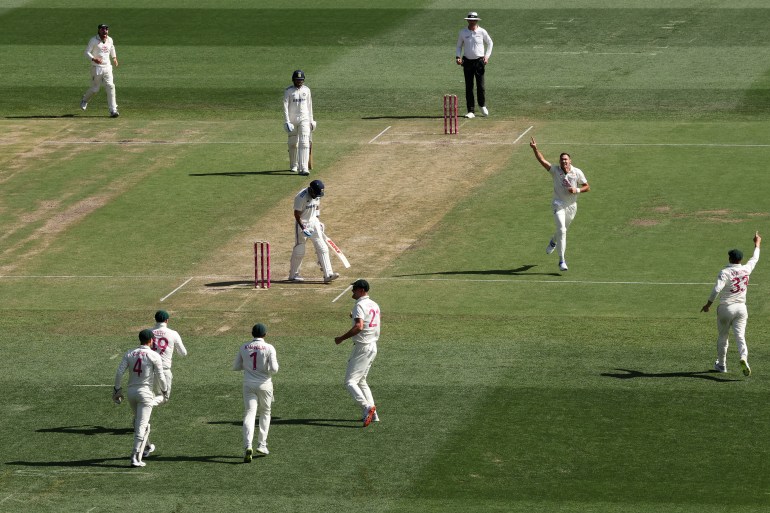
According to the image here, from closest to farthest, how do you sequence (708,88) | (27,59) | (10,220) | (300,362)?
(300,362)
(10,220)
(708,88)
(27,59)

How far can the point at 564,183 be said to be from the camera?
104 feet

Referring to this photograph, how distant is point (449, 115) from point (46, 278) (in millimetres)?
13786

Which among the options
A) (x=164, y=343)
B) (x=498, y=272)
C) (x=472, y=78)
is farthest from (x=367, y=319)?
(x=472, y=78)

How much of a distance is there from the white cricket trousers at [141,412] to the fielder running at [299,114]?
15.7 meters

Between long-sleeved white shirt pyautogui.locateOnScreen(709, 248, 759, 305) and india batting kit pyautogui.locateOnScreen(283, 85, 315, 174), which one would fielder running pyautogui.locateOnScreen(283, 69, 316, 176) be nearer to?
india batting kit pyautogui.locateOnScreen(283, 85, 315, 174)

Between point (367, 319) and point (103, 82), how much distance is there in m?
23.1

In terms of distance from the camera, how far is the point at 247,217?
1438 inches

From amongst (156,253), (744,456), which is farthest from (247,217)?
(744,456)

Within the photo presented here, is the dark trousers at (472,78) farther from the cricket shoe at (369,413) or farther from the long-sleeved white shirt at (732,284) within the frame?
the cricket shoe at (369,413)

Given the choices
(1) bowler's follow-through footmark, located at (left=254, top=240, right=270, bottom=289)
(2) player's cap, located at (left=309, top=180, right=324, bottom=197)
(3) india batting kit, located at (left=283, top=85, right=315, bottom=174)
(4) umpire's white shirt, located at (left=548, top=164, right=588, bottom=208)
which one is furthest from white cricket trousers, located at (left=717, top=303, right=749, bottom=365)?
(3) india batting kit, located at (left=283, top=85, right=315, bottom=174)

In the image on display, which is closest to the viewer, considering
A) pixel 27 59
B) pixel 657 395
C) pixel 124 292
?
pixel 657 395

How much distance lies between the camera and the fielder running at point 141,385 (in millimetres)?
22172

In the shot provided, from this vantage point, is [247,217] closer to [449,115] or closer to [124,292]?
[124,292]

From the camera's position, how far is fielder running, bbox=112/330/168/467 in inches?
873
